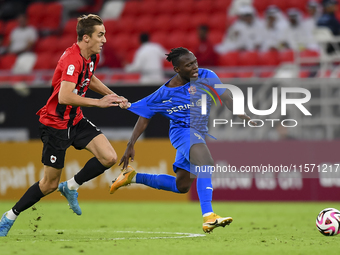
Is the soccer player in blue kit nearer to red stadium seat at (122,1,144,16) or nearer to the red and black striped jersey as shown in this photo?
the red and black striped jersey

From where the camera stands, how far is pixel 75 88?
22.3ft

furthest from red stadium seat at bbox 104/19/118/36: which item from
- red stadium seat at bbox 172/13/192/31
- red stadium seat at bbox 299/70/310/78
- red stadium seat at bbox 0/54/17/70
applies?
red stadium seat at bbox 299/70/310/78

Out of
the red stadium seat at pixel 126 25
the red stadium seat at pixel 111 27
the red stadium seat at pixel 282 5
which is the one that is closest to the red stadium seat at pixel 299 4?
the red stadium seat at pixel 282 5

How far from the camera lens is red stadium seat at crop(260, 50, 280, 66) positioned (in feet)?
43.6

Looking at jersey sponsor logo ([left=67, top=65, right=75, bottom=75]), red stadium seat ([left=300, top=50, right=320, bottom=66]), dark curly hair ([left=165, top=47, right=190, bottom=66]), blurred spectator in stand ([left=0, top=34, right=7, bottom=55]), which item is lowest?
jersey sponsor logo ([left=67, top=65, right=75, bottom=75])

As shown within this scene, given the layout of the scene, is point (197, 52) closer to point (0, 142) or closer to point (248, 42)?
point (248, 42)

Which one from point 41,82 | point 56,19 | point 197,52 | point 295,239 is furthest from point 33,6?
point 295,239

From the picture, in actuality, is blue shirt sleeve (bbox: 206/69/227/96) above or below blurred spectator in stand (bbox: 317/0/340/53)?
below

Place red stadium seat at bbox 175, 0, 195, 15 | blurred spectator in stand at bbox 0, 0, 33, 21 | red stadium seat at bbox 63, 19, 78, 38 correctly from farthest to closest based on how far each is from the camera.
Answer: blurred spectator in stand at bbox 0, 0, 33, 21
red stadium seat at bbox 63, 19, 78, 38
red stadium seat at bbox 175, 0, 195, 15

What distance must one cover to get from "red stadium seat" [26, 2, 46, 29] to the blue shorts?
1259cm

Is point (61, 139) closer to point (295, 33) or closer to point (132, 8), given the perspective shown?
point (295, 33)

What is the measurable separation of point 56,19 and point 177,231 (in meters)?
12.7

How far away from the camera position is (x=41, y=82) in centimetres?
1353

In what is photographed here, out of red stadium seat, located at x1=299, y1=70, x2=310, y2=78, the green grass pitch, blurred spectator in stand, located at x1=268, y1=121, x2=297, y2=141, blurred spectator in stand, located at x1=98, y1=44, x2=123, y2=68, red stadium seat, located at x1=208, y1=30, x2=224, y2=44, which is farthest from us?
red stadium seat, located at x1=208, y1=30, x2=224, y2=44
